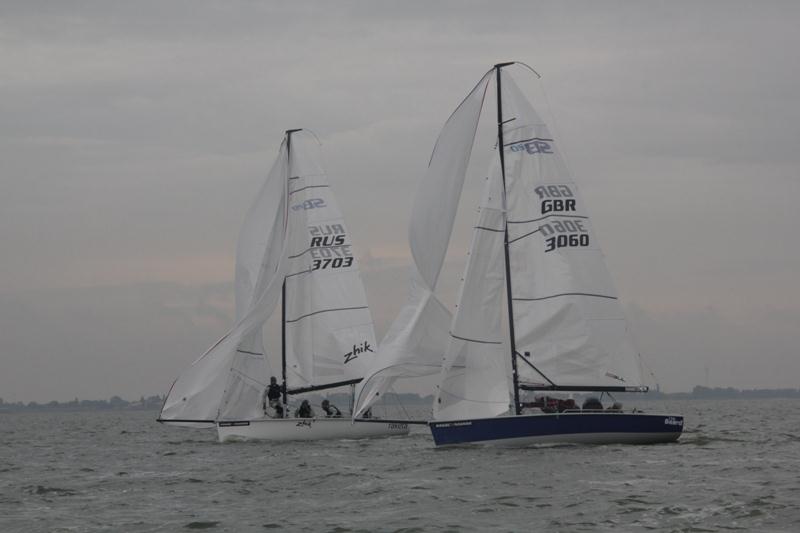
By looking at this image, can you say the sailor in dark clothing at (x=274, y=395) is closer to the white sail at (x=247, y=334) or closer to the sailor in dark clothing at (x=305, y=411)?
the white sail at (x=247, y=334)

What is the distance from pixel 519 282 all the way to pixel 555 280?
978 millimetres

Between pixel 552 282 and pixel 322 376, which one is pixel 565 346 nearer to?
pixel 552 282

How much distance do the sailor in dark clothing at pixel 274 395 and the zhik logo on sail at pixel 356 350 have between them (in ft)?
8.88

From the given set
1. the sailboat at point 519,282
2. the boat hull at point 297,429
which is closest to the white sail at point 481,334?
the sailboat at point 519,282

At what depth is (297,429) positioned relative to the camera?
4009cm

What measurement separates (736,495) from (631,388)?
9.98 m

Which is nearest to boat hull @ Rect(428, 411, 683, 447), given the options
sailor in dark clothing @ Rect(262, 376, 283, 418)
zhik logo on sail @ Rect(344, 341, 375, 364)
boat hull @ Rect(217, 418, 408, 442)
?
boat hull @ Rect(217, 418, 408, 442)

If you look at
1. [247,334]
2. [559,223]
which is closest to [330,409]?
[247,334]

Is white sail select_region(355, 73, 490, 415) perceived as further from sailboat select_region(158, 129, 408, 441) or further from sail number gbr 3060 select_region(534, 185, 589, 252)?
sailboat select_region(158, 129, 408, 441)

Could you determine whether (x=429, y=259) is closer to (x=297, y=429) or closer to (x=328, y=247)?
(x=297, y=429)

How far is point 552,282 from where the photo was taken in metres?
33.2

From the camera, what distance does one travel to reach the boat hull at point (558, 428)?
102 feet

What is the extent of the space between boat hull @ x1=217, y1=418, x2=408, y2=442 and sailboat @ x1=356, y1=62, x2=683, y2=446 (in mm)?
8081

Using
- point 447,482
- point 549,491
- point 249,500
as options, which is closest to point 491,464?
point 447,482
